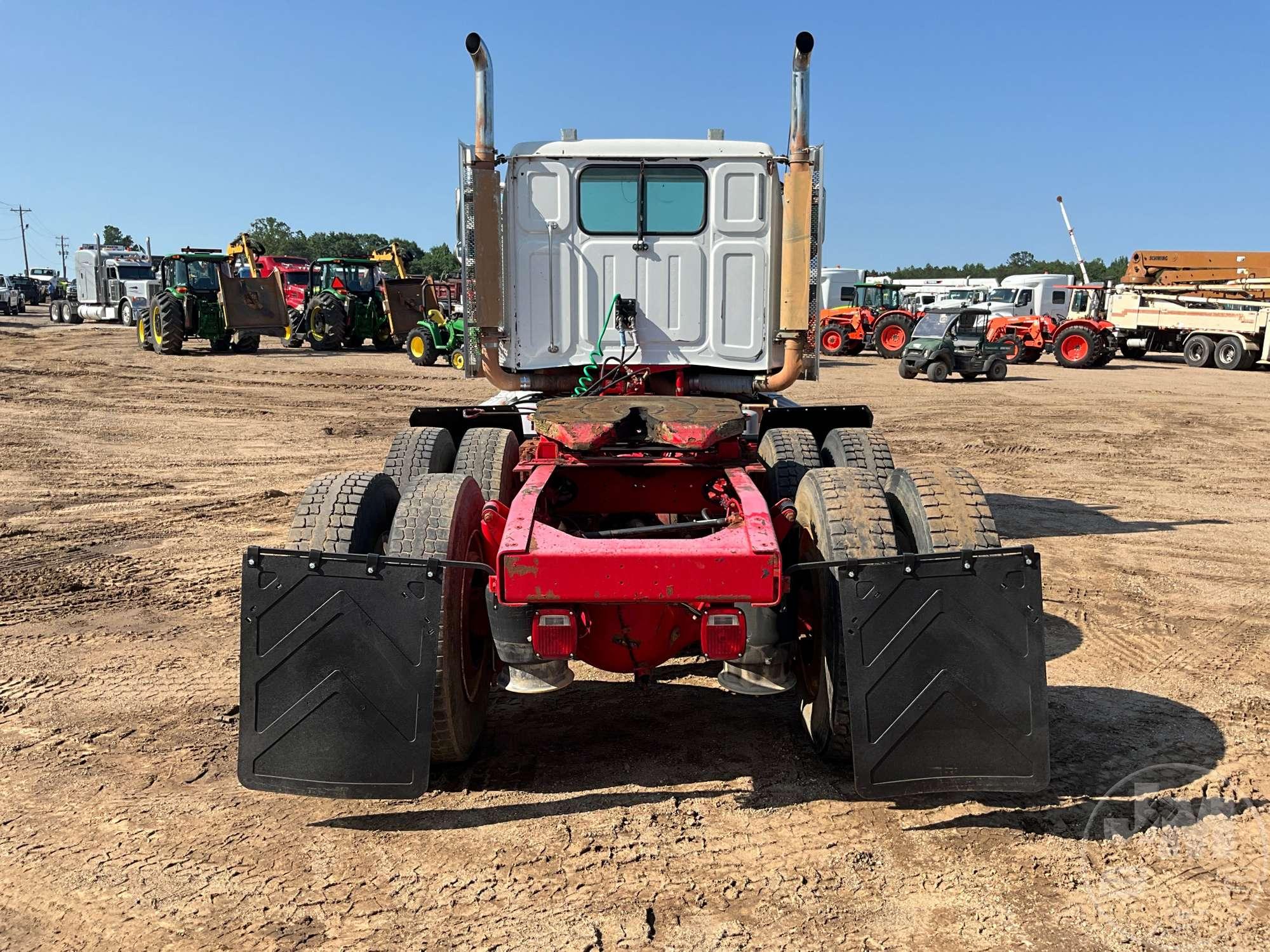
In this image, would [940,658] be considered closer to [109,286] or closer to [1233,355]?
[1233,355]

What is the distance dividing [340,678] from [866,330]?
91.9 feet

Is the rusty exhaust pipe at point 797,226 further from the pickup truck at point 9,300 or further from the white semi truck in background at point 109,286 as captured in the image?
the pickup truck at point 9,300

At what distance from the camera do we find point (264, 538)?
767 centimetres

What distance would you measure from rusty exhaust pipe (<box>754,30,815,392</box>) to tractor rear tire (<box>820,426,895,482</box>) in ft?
1.50

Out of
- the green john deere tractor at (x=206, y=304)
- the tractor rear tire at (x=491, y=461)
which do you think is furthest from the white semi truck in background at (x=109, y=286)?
the tractor rear tire at (x=491, y=461)

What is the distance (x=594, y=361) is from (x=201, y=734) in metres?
3.00

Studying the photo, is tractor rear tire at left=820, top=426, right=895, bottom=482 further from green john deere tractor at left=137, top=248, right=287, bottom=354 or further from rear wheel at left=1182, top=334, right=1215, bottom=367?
rear wheel at left=1182, top=334, right=1215, bottom=367

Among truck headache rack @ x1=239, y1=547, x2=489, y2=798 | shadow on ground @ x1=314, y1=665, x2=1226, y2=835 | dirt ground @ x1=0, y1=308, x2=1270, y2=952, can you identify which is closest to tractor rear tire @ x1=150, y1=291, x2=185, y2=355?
dirt ground @ x1=0, y1=308, x2=1270, y2=952

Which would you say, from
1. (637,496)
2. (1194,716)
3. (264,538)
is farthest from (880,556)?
(264,538)

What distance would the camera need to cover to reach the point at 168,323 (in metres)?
22.9

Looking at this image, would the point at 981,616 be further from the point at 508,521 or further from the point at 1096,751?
the point at 508,521

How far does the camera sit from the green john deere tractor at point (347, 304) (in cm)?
2539

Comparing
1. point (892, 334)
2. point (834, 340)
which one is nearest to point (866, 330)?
point (892, 334)

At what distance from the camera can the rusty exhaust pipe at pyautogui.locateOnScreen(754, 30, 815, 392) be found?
5845mm
